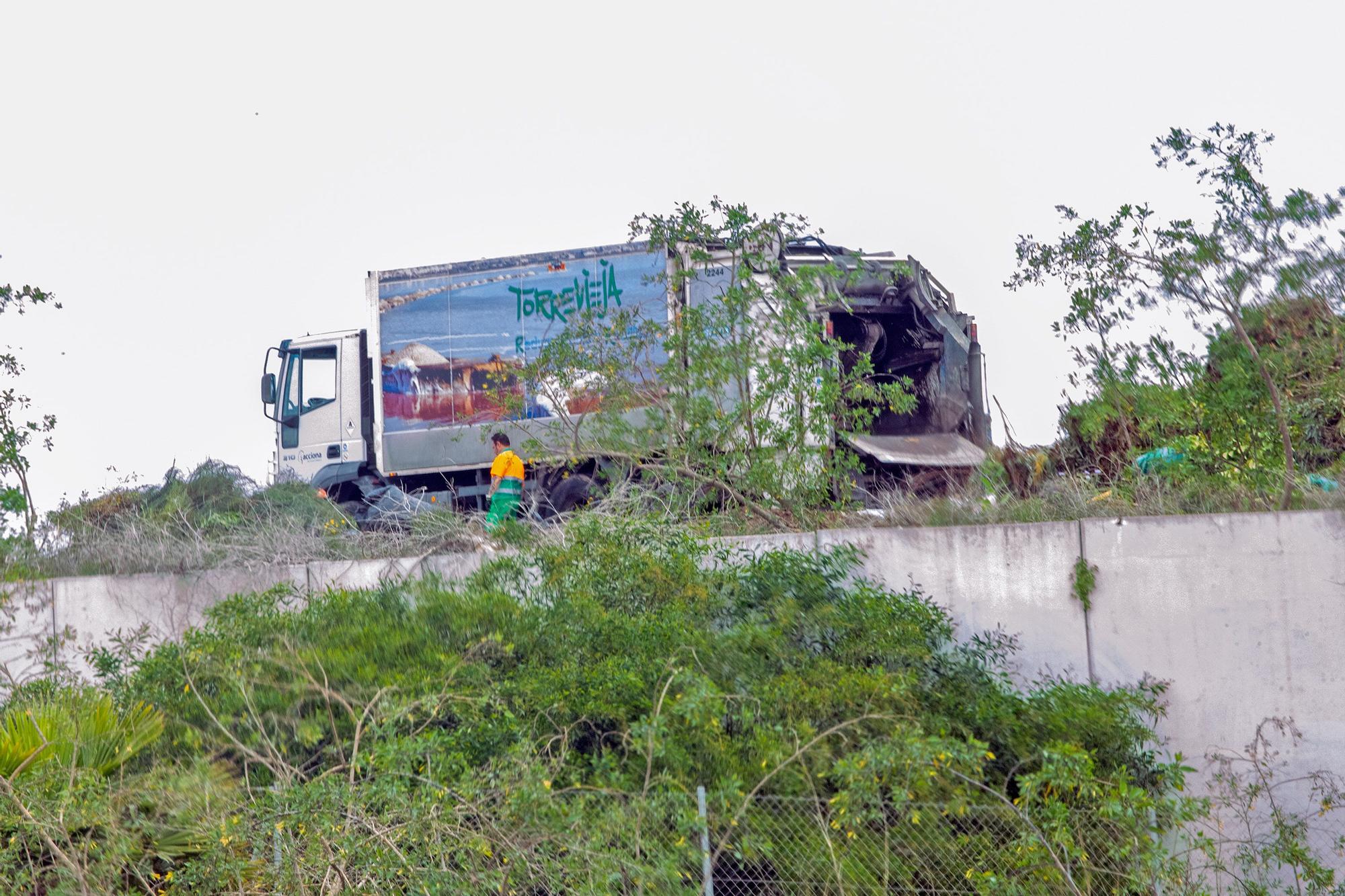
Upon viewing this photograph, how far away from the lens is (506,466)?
471 inches

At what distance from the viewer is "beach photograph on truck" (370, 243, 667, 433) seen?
13508mm

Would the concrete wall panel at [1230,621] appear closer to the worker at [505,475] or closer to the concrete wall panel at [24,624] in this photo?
the worker at [505,475]

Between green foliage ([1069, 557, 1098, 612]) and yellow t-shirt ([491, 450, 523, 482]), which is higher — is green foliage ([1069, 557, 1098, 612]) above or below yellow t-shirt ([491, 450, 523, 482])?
below

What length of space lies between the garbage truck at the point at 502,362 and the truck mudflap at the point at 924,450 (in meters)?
0.02

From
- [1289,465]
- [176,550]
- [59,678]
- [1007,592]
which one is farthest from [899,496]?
[59,678]

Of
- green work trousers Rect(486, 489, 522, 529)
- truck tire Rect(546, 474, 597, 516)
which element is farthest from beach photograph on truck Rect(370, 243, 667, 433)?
green work trousers Rect(486, 489, 522, 529)

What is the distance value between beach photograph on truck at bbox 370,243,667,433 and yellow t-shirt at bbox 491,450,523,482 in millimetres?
1357

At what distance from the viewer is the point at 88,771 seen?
626cm

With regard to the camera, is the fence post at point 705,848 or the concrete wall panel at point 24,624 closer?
the fence post at point 705,848

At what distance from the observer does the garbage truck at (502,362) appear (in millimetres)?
13141

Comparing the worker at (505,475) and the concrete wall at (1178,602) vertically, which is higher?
the worker at (505,475)

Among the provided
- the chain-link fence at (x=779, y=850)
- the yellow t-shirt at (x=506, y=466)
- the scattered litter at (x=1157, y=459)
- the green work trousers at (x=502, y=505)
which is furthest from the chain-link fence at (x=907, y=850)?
the yellow t-shirt at (x=506, y=466)

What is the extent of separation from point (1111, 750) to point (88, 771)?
207 inches

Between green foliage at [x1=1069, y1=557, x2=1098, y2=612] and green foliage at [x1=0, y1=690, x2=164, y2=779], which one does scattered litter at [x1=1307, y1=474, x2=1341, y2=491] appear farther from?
green foliage at [x1=0, y1=690, x2=164, y2=779]
